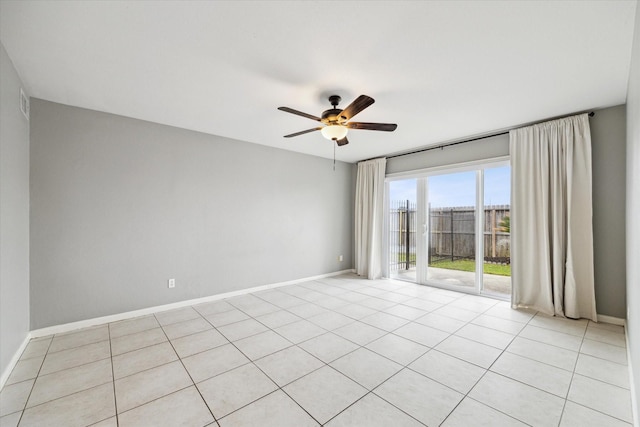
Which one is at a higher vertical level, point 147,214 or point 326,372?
point 147,214

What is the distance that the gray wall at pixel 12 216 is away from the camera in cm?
205

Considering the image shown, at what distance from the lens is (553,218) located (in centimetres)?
330

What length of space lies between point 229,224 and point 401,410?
3.33 m

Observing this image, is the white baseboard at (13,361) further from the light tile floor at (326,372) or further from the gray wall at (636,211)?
the gray wall at (636,211)

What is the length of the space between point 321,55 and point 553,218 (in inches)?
134

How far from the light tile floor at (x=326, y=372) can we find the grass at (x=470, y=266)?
1055 mm

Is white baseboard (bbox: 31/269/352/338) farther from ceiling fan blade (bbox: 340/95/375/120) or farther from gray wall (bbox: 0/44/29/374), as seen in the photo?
ceiling fan blade (bbox: 340/95/375/120)

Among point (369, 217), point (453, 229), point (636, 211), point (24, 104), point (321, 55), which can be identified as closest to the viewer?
point (636, 211)

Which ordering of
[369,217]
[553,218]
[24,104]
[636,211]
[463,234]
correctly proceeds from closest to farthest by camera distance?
[636,211]
[24,104]
[553,218]
[463,234]
[369,217]

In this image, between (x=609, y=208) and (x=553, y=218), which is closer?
(x=609, y=208)

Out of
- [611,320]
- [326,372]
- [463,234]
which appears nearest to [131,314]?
[326,372]

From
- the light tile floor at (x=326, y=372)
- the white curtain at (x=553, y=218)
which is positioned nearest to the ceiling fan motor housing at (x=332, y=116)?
the light tile floor at (x=326, y=372)

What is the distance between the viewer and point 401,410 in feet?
5.66

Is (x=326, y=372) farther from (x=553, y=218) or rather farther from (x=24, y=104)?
(x=24, y=104)
